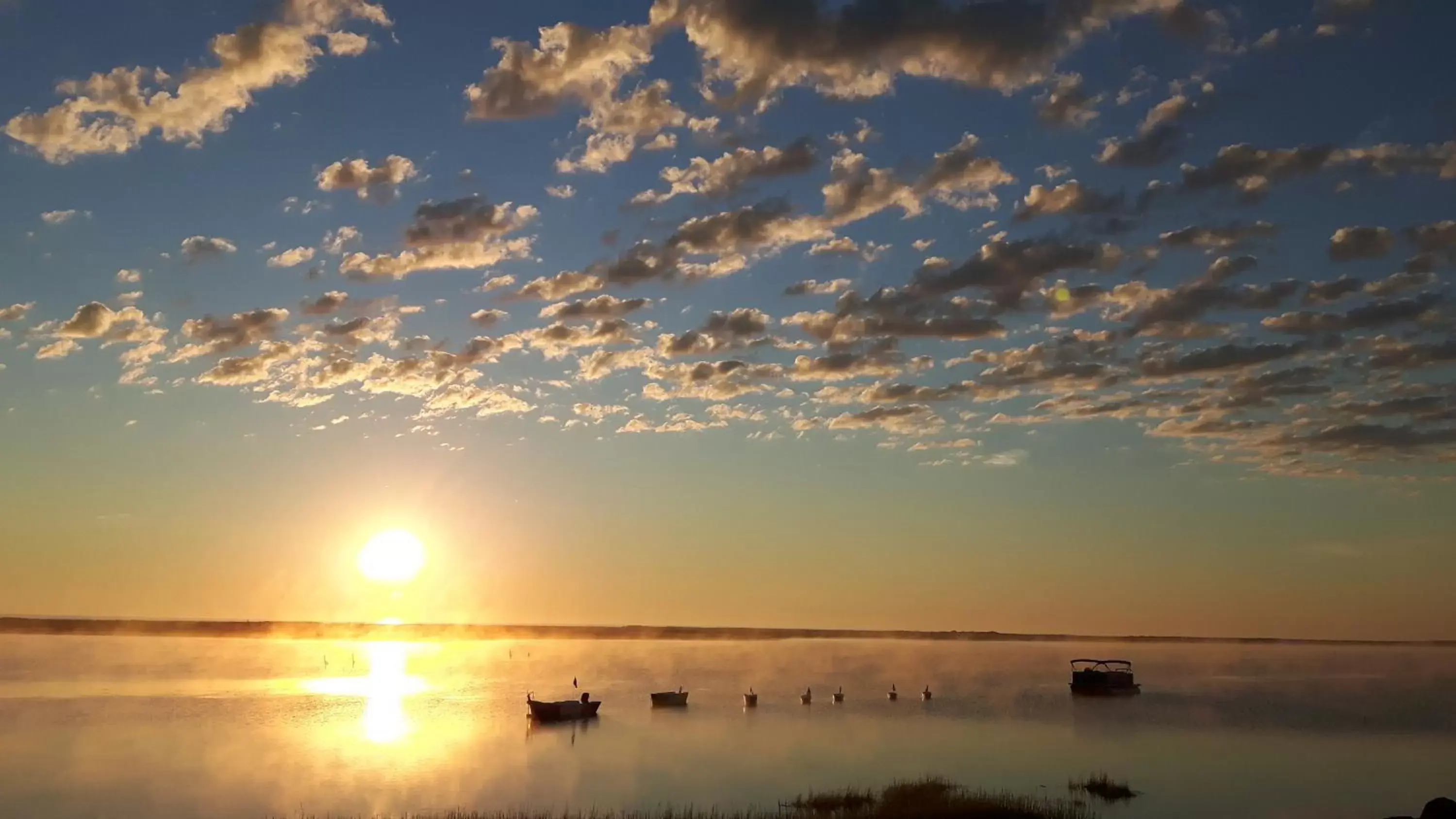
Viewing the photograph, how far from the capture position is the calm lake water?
50.4m

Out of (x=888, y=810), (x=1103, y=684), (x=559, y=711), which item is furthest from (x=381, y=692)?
(x=888, y=810)

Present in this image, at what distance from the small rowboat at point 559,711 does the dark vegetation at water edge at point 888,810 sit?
4318 centimetres

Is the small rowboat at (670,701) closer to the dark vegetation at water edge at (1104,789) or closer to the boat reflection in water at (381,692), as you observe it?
the boat reflection in water at (381,692)

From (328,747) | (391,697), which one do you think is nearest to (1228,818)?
(328,747)

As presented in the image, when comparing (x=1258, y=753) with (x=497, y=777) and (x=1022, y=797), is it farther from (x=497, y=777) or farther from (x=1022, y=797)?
(x=497, y=777)

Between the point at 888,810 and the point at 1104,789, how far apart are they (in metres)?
15.1

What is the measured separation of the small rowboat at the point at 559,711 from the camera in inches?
3465

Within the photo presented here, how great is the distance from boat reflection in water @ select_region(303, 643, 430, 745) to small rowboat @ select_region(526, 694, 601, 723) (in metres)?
9.30

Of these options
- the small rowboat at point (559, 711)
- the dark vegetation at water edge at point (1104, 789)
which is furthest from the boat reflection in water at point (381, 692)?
the dark vegetation at water edge at point (1104, 789)

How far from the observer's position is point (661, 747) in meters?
70.8

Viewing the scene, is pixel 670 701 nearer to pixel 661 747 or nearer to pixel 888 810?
pixel 661 747

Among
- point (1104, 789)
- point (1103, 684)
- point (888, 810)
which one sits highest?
point (888, 810)

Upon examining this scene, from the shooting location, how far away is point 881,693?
124500mm

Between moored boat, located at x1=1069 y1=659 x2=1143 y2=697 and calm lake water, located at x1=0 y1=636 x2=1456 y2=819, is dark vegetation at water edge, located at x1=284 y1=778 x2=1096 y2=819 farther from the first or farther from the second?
moored boat, located at x1=1069 y1=659 x2=1143 y2=697
